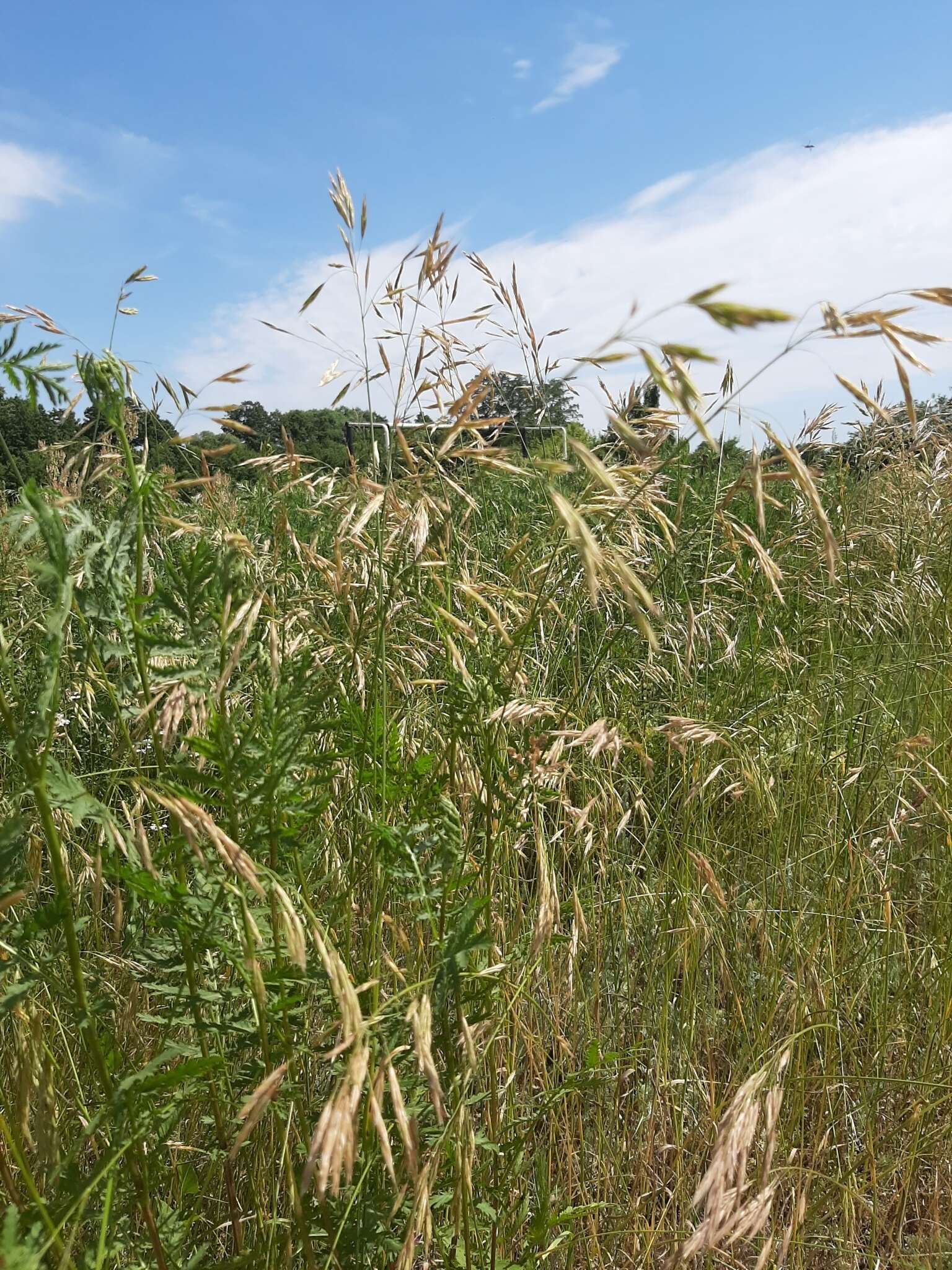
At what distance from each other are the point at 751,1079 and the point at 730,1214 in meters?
0.15

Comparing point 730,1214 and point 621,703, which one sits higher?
point 621,703

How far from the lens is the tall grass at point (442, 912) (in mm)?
961

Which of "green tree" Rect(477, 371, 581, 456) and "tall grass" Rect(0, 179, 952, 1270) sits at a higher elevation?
"green tree" Rect(477, 371, 581, 456)

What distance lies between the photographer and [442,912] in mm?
1144

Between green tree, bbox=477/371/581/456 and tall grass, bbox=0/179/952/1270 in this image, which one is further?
green tree, bbox=477/371/581/456

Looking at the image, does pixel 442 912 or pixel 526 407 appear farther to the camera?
pixel 526 407

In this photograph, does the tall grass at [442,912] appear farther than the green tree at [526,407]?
No

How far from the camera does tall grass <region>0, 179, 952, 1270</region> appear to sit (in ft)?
3.15

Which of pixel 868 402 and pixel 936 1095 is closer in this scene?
pixel 868 402

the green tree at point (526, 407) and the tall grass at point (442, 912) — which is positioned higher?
the green tree at point (526, 407)

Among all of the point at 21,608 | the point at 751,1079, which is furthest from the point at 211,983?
the point at 21,608

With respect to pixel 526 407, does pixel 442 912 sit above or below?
below

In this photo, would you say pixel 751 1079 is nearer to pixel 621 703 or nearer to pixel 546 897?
pixel 546 897

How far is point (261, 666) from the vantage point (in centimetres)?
162
